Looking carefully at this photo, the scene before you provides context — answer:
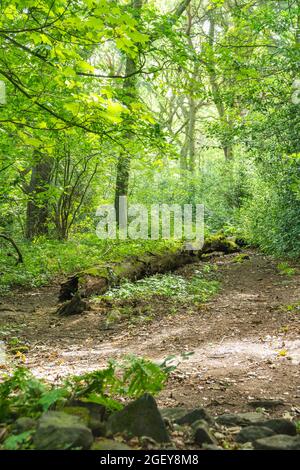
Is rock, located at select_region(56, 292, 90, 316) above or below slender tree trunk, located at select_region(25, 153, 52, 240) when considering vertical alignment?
below

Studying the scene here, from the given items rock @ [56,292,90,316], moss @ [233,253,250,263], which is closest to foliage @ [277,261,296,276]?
moss @ [233,253,250,263]

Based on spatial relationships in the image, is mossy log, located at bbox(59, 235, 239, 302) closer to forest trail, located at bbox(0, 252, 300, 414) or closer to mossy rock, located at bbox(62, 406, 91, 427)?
forest trail, located at bbox(0, 252, 300, 414)

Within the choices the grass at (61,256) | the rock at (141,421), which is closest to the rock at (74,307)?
the grass at (61,256)

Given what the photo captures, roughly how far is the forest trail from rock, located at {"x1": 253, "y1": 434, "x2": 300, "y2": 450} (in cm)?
110

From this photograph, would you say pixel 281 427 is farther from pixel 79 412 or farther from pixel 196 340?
pixel 196 340

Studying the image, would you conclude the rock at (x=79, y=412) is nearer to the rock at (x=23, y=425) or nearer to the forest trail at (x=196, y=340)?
the rock at (x=23, y=425)

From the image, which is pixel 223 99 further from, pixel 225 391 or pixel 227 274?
pixel 225 391

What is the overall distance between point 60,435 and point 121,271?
7.05 meters

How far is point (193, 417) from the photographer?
2803 millimetres

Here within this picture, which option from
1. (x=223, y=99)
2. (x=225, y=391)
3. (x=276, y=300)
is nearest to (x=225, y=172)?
(x=223, y=99)

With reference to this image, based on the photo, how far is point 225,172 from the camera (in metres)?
22.1

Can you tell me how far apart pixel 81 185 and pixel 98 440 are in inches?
522

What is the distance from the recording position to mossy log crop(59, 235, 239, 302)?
8.08m

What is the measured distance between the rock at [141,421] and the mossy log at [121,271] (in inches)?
204
